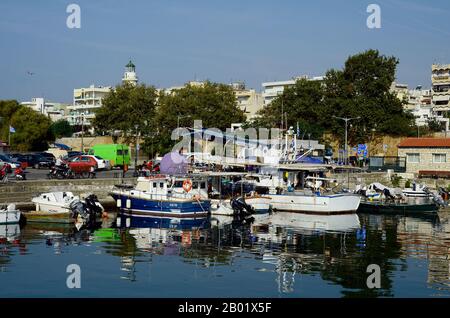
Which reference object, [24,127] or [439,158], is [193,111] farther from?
[439,158]

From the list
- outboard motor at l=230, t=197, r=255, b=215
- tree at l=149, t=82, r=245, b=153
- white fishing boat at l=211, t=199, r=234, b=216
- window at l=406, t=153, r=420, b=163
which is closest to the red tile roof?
window at l=406, t=153, r=420, b=163

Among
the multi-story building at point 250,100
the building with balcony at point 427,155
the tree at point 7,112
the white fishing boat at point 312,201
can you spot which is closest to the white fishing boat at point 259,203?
the white fishing boat at point 312,201

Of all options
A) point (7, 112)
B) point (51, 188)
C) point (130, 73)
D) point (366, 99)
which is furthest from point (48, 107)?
point (51, 188)

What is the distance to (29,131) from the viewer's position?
86.9 metres

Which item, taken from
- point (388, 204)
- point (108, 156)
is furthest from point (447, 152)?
point (108, 156)

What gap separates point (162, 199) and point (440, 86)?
103858 millimetres

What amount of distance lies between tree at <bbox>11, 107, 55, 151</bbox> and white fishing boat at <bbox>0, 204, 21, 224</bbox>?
50.5 m

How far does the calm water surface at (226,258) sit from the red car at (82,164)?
1535 cm

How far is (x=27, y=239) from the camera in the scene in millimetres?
33531

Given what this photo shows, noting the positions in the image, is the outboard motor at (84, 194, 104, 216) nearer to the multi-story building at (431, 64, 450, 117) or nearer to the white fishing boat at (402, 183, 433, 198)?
the white fishing boat at (402, 183, 433, 198)

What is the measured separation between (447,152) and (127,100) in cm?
4650

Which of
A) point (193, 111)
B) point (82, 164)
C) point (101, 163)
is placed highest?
point (193, 111)
